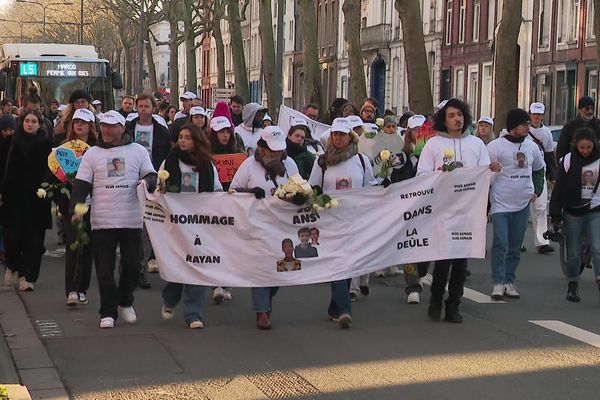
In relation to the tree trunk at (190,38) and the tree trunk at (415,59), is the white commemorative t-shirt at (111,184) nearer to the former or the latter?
the tree trunk at (415,59)

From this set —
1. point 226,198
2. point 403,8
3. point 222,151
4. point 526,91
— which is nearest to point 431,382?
point 226,198

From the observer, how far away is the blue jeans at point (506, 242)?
38.1 ft

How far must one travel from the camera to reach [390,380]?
26.5 feet

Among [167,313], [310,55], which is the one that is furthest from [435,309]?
[310,55]

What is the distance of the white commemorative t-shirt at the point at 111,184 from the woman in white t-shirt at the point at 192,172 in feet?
1.04

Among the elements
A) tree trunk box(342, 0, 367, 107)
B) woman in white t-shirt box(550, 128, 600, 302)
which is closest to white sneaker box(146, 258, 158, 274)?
woman in white t-shirt box(550, 128, 600, 302)

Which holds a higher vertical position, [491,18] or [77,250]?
[491,18]

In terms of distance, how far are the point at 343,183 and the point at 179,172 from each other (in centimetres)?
140

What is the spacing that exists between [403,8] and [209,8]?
31168mm

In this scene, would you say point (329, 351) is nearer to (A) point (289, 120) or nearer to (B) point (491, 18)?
(A) point (289, 120)

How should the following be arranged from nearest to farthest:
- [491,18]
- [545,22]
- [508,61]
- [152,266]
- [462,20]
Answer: [152,266], [508,61], [545,22], [491,18], [462,20]

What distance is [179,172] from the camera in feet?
32.8

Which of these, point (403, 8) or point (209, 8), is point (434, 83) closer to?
point (209, 8)

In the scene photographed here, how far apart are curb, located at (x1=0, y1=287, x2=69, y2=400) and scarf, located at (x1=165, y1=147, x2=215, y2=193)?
1.63m
